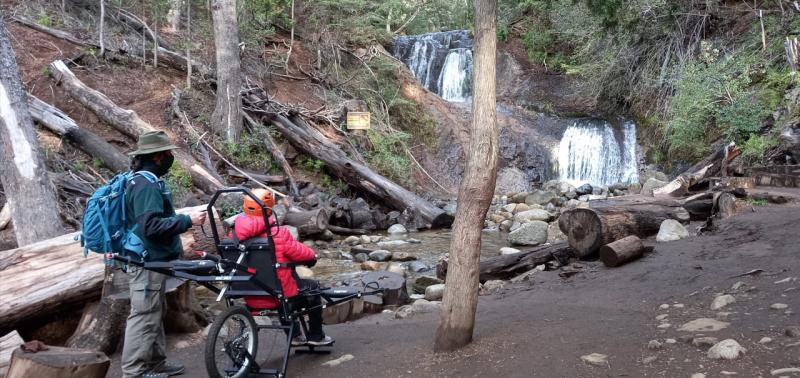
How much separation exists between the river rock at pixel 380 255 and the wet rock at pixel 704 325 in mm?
7222

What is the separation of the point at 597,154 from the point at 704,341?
703 inches

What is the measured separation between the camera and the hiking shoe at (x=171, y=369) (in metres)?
5.08

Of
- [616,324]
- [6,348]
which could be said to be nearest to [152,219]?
[6,348]

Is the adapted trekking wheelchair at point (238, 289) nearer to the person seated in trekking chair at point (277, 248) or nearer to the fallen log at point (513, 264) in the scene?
the person seated in trekking chair at point (277, 248)

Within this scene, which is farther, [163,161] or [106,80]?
[106,80]

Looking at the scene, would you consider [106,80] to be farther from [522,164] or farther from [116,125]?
[522,164]

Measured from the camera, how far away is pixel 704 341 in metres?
4.32

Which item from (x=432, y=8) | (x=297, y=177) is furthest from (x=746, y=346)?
(x=432, y=8)

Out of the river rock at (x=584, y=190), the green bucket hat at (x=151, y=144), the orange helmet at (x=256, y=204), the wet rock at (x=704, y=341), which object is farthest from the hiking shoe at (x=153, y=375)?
the river rock at (x=584, y=190)

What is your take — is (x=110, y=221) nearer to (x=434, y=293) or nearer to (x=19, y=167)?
(x=19, y=167)

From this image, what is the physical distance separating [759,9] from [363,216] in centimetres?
1134

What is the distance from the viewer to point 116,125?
47.2 feet

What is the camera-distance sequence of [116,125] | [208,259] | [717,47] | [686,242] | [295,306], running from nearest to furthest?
[208,259] < [295,306] < [686,242] < [116,125] < [717,47]

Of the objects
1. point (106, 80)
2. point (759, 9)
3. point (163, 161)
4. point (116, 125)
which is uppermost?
point (759, 9)
